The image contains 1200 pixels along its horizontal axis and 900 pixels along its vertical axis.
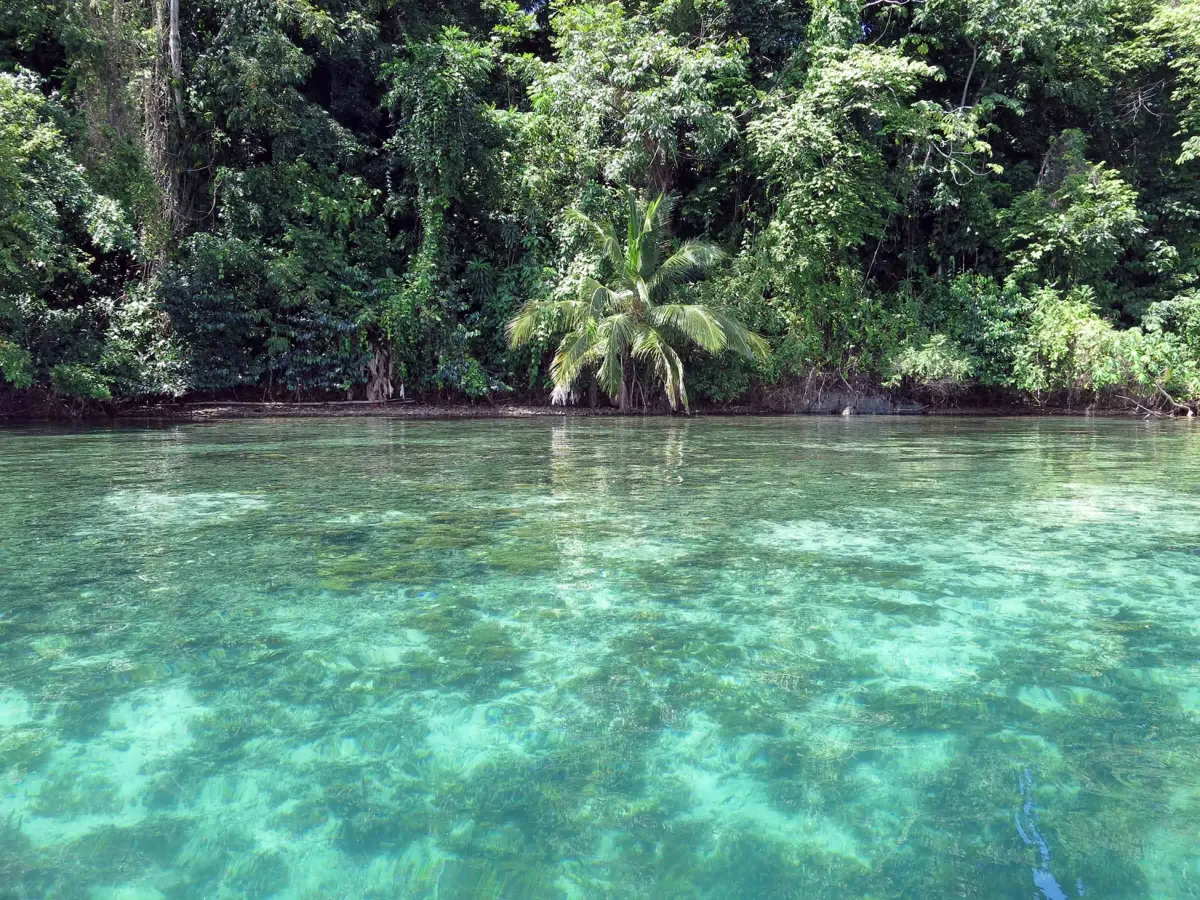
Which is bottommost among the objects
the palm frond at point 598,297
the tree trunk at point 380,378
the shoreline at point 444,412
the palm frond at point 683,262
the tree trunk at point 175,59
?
the shoreline at point 444,412

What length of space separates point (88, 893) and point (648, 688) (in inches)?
47.3

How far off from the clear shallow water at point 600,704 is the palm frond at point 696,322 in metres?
8.77

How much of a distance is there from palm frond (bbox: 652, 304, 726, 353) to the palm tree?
0.02 m

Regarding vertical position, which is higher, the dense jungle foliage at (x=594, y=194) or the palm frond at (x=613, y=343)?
the dense jungle foliage at (x=594, y=194)

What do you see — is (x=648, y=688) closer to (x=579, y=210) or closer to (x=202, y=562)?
(x=202, y=562)

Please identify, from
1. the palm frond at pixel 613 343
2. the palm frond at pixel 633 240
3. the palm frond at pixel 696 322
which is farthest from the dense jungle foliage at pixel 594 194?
the palm frond at pixel 613 343

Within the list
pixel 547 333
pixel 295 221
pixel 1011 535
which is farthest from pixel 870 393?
pixel 1011 535

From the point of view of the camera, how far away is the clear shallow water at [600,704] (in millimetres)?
1337

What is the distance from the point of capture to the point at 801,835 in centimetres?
140

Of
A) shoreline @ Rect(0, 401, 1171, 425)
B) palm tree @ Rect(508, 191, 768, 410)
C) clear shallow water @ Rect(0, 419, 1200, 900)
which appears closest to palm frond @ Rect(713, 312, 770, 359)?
palm tree @ Rect(508, 191, 768, 410)

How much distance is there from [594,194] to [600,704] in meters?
14.0

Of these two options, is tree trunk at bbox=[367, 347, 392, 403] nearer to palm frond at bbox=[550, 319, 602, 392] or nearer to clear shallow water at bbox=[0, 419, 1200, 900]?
palm frond at bbox=[550, 319, 602, 392]

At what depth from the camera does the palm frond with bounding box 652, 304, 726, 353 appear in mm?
12867

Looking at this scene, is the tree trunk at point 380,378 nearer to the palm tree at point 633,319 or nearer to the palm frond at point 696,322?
the palm tree at point 633,319
